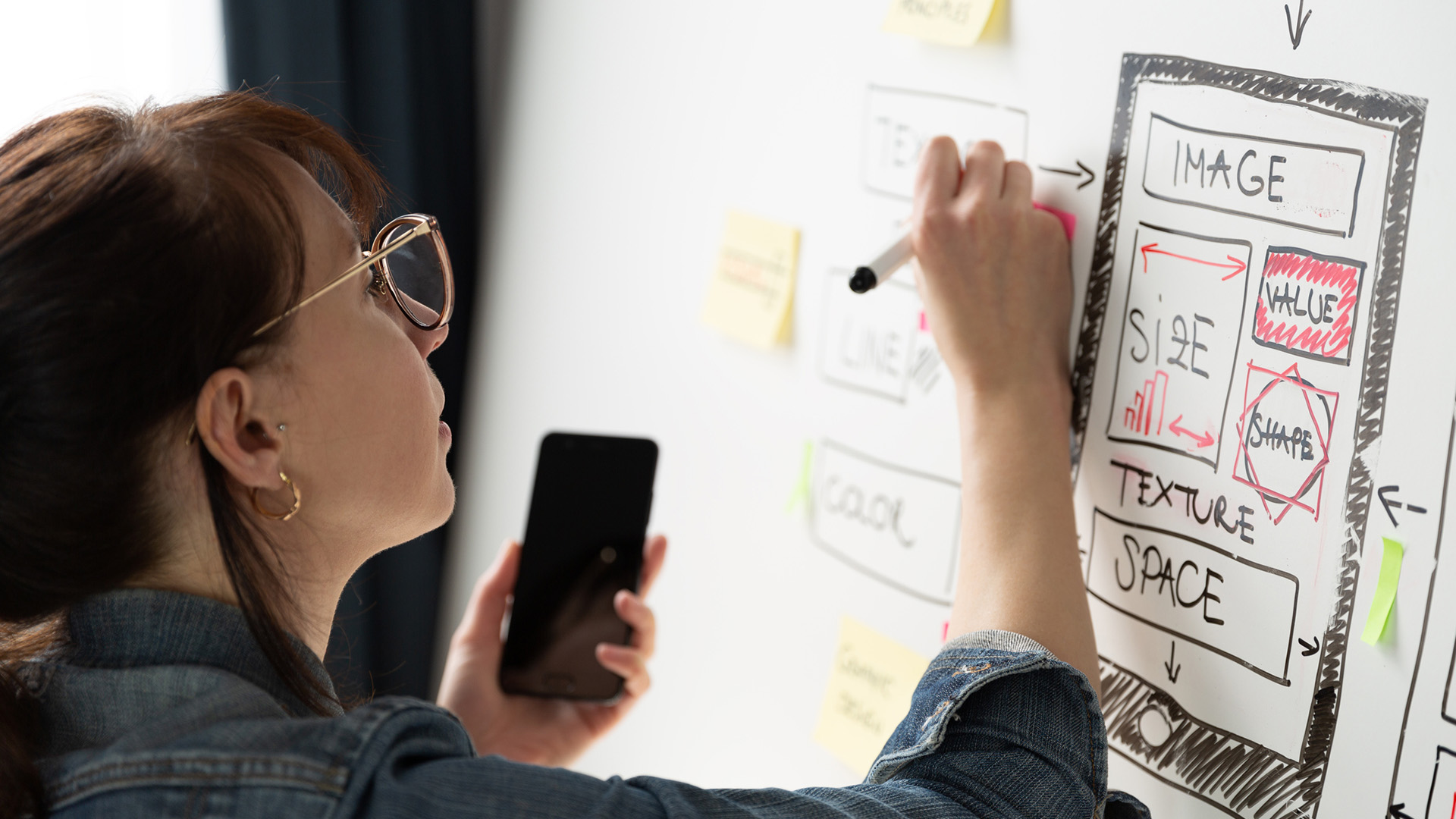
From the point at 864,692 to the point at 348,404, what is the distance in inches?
19.2

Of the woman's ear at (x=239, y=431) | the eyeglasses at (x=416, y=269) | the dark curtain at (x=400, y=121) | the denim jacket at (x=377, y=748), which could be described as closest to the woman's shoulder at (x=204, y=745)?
the denim jacket at (x=377, y=748)

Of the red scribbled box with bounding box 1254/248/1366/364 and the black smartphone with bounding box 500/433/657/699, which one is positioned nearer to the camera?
the red scribbled box with bounding box 1254/248/1366/364

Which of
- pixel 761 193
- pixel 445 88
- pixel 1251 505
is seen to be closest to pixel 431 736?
pixel 1251 505

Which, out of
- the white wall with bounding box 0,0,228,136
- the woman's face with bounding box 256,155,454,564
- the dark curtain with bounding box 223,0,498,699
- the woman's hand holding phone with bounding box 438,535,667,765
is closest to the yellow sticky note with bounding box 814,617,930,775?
the woman's hand holding phone with bounding box 438,535,667,765

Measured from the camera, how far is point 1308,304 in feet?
1.87

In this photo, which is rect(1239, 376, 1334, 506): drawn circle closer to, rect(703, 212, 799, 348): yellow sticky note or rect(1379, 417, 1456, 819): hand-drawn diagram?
rect(1379, 417, 1456, 819): hand-drawn diagram

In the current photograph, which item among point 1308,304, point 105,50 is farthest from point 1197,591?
point 105,50

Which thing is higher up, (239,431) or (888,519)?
(239,431)

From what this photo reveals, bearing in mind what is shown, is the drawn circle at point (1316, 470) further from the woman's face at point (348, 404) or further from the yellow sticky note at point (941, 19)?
the woman's face at point (348, 404)

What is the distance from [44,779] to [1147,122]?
665mm

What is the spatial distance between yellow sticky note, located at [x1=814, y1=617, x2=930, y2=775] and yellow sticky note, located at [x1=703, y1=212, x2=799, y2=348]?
0.87 ft

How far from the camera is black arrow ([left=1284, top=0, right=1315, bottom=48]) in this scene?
1.83ft

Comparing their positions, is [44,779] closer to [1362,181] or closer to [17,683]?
[17,683]

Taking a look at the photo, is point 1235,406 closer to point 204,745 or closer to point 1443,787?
point 1443,787
